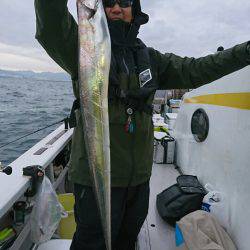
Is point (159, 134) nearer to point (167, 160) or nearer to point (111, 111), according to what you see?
point (167, 160)

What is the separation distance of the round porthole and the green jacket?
1675 millimetres

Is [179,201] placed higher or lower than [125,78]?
lower

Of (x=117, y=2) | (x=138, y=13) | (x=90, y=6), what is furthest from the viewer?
(x=138, y=13)

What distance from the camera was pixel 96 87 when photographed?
1.68 metres

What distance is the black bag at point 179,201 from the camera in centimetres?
362

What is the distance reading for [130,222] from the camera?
261cm

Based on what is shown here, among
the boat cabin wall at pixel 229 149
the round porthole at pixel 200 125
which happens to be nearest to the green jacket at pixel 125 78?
the boat cabin wall at pixel 229 149

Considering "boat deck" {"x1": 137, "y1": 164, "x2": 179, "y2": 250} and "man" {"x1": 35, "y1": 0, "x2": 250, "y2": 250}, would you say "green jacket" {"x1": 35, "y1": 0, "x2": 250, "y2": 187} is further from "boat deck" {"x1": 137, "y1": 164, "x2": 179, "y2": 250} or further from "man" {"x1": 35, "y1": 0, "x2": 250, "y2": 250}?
"boat deck" {"x1": 137, "y1": 164, "x2": 179, "y2": 250}

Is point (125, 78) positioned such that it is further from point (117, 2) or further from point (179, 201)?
point (179, 201)

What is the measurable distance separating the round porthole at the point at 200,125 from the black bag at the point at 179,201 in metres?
0.73

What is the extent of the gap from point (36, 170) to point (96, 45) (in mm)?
1995

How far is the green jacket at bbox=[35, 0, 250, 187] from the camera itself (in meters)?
1.92

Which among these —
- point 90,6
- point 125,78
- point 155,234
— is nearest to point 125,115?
point 125,78

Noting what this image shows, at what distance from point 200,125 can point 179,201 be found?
126 cm
